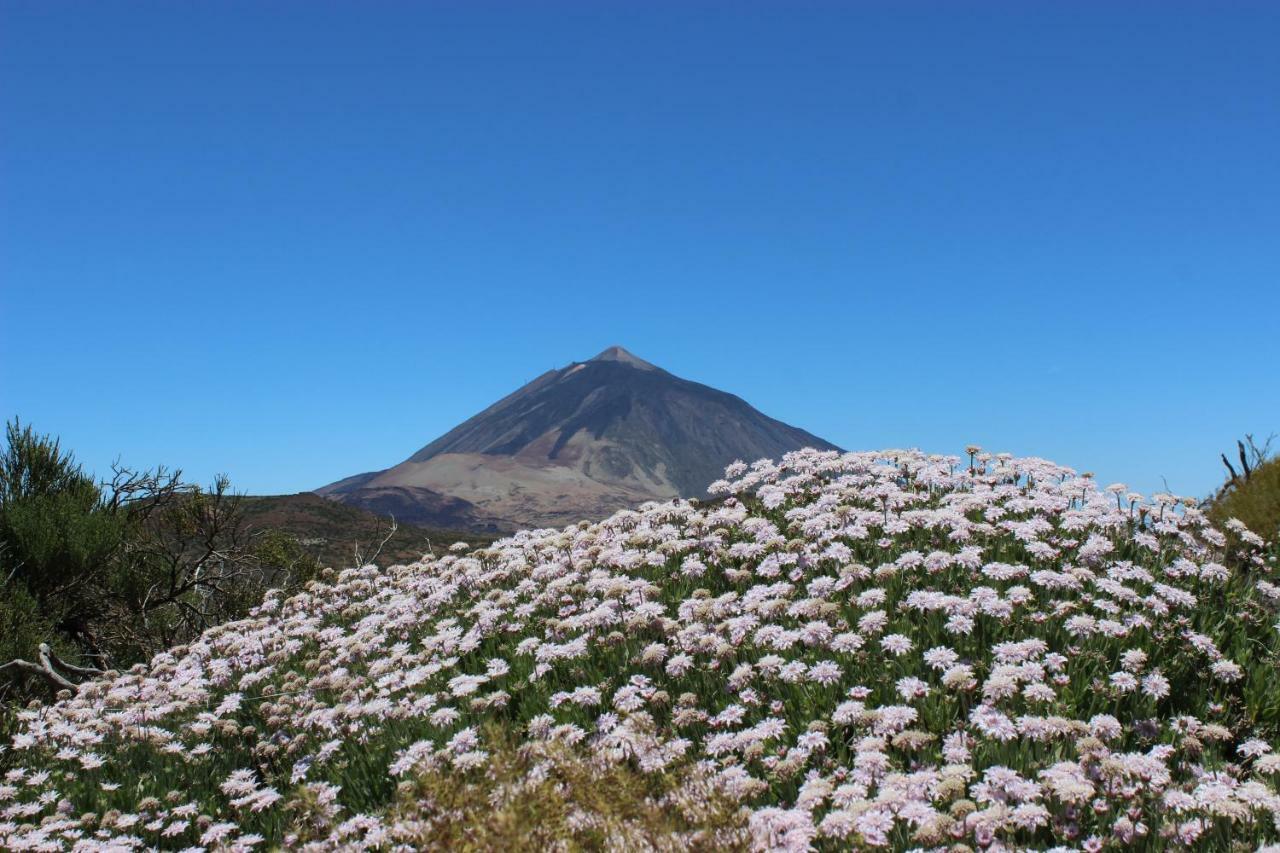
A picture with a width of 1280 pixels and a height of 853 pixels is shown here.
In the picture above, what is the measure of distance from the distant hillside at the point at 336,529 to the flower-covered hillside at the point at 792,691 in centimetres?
1768

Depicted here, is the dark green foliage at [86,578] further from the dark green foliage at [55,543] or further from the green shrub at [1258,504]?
the green shrub at [1258,504]

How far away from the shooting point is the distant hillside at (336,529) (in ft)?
95.4

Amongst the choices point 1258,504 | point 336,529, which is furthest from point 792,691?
point 336,529

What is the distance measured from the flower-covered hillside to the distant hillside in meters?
17.7

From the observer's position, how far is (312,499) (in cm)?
4506

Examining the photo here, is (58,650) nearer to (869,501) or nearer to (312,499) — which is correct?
(869,501)

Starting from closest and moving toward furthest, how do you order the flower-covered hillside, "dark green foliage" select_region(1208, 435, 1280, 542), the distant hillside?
the flower-covered hillside, "dark green foliage" select_region(1208, 435, 1280, 542), the distant hillside

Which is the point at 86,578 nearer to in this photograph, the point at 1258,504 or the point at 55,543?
the point at 55,543

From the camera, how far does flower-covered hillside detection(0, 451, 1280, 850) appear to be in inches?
161

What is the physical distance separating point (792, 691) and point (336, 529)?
35.4m

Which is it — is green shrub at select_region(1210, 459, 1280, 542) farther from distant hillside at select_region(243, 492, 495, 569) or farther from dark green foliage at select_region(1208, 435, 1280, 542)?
distant hillside at select_region(243, 492, 495, 569)

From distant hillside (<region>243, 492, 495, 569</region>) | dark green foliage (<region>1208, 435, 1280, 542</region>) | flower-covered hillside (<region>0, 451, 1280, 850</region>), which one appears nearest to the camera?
flower-covered hillside (<region>0, 451, 1280, 850</region>)

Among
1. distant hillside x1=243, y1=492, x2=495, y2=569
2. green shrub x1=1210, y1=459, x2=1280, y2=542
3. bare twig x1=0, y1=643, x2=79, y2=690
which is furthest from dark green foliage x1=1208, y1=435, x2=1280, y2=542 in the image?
distant hillside x1=243, y1=492, x2=495, y2=569

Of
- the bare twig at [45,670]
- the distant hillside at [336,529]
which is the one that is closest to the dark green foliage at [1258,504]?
the bare twig at [45,670]
